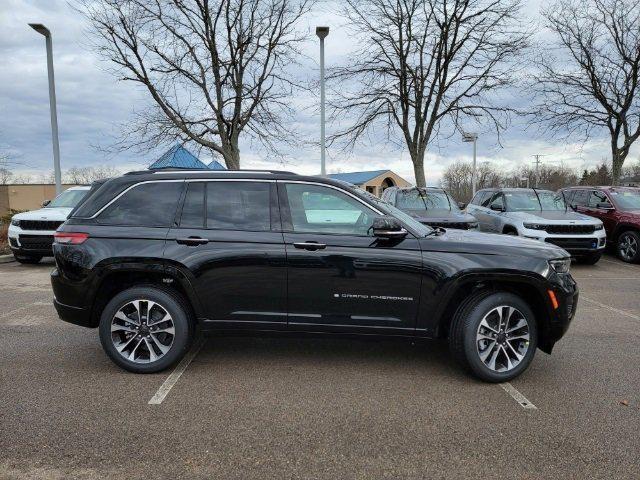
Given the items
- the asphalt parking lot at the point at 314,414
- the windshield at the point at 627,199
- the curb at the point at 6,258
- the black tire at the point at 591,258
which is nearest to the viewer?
the asphalt parking lot at the point at 314,414

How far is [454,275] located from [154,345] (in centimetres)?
275

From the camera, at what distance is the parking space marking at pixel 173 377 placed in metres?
3.74

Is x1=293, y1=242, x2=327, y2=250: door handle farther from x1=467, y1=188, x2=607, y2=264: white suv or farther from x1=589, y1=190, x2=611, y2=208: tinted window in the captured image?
x1=589, y1=190, x2=611, y2=208: tinted window

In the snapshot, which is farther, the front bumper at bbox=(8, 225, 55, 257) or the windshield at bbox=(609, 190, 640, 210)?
the windshield at bbox=(609, 190, 640, 210)

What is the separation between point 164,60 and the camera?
52.7 feet

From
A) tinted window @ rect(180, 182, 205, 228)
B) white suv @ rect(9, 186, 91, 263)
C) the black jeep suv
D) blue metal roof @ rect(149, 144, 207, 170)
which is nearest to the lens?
the black jeep suv

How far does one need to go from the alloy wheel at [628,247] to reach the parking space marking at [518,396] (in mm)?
9358

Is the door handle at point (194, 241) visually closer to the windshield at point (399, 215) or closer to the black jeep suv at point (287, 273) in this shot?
the black jeep suv at point (287, 273)

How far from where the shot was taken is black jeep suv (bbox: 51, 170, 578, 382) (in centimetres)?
401

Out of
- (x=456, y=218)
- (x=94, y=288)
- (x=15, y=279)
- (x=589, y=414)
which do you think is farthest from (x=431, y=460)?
(x=15, y=279)

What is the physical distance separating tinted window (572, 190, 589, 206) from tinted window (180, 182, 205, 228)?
1220cm

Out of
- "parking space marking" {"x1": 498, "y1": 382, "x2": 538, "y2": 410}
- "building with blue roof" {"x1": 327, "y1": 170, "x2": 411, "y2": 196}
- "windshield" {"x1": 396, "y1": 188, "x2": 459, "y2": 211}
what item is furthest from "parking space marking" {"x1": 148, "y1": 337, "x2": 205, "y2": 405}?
"building with blue roof" {"x1": 327, "y1": 170, "x2": 411, "y2": 196}

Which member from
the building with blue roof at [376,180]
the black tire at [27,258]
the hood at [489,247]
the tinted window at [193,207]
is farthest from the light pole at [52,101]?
the building with blue roof at [376,180]

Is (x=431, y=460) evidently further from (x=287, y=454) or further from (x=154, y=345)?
(x=154, y=345)
